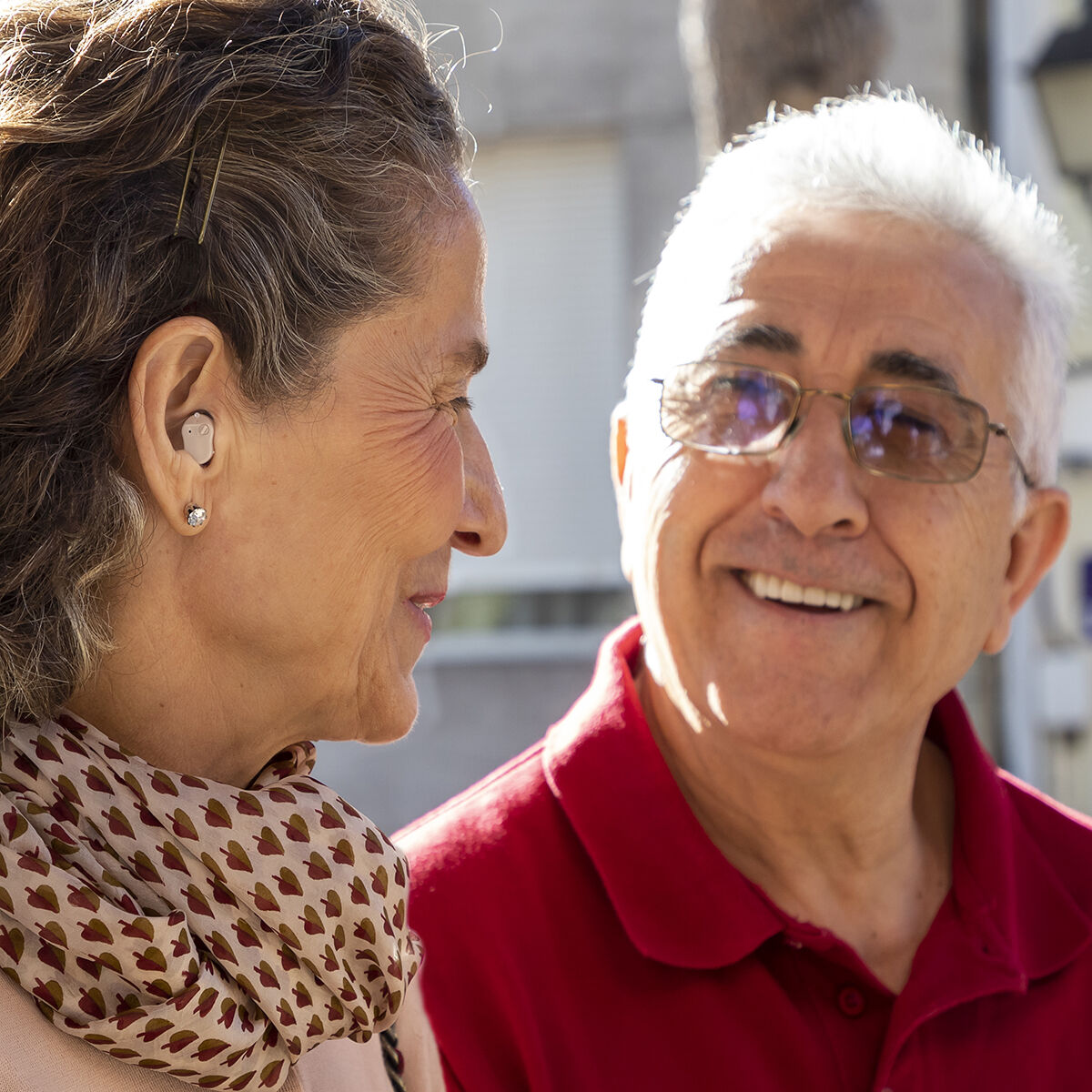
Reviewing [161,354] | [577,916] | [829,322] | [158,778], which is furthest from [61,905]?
[829,322]

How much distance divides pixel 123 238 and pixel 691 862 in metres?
1.35

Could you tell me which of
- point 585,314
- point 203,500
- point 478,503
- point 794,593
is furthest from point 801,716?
point 585,314

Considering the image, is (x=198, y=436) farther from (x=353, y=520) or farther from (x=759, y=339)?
(x=759, y=339)

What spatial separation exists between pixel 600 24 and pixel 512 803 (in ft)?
21.0

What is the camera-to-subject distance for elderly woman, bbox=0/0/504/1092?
128 centimetres

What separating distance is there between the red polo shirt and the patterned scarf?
660 mm

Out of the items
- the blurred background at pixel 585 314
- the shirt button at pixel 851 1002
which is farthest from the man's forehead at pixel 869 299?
the blurred background at pixel 585 314

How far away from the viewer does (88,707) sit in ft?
4.63

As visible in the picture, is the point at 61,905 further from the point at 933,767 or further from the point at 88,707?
the point at 933,767

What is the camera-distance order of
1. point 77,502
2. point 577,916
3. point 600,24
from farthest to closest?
point 600,24 < point 577,916 < point 77,502

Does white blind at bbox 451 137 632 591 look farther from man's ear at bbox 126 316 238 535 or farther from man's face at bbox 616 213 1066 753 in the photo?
man's ear at bbox 126 316 238 535

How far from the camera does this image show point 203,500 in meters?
1.38

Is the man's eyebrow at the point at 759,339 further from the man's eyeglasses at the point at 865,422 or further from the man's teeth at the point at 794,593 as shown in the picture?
the man's teeth at the point at 794,593

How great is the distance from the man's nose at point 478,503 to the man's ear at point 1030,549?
106 centimetres
